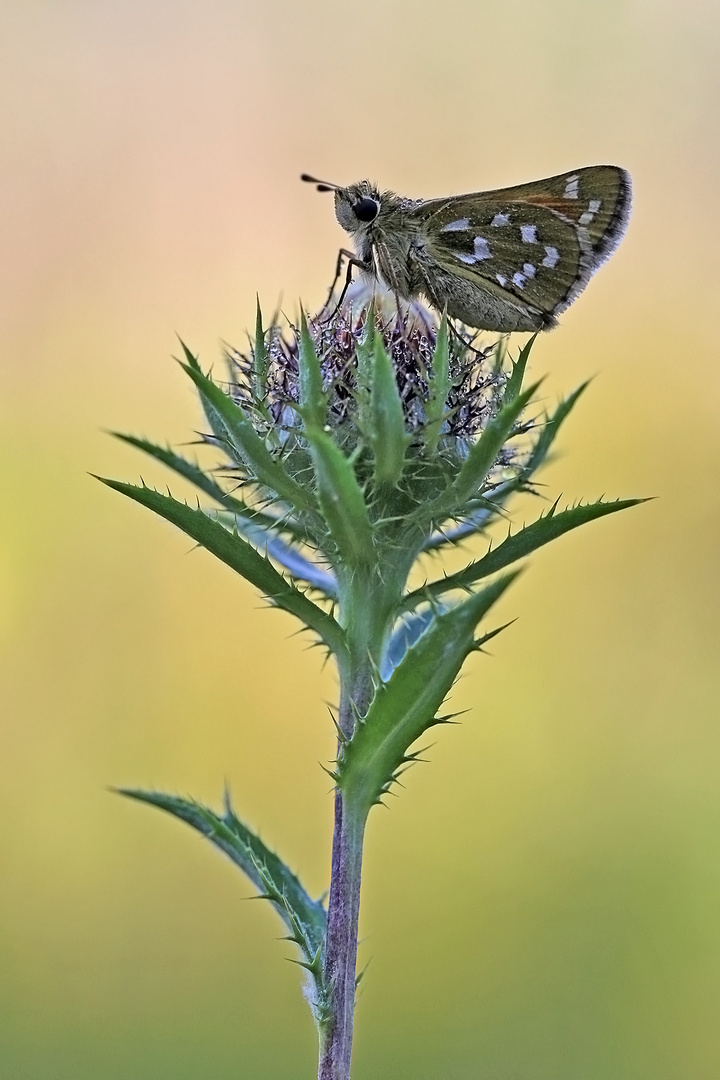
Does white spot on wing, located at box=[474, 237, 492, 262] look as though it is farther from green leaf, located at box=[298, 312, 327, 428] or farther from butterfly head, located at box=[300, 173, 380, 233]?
green leaf, located at box=[298, 312, 327, 428]

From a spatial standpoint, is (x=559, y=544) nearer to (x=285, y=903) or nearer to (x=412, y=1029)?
(x=412, y=1029)

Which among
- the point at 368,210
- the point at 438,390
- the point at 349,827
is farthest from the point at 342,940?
the point at 368,210

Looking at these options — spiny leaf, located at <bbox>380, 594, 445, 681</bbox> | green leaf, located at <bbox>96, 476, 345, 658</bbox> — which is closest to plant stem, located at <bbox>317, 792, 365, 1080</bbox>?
green leaf, located at <bbox>96, 476, 345, 658</bbox>

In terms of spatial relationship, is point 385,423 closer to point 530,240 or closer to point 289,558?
point 289,558

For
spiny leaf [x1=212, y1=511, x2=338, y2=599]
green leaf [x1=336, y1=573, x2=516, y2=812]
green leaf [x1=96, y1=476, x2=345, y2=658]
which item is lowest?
green leaf [x1=336, y1=573, x2=516, y2=812]

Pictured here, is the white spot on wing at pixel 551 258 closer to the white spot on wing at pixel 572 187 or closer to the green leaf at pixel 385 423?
the white spot on wing at pixel 572 187

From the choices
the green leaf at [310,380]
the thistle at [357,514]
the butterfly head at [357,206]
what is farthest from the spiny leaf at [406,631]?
the butterfly head at [357,206]

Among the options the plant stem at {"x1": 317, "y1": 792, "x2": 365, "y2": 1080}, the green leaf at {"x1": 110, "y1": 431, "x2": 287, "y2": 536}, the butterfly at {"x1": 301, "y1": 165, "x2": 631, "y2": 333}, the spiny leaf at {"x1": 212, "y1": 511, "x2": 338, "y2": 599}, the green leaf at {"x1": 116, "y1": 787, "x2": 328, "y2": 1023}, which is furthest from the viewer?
the butterfly at {"x1": 301, "y1": 165, "x2": 631, "y2": 333}

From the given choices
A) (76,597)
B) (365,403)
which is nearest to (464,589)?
(365,403)

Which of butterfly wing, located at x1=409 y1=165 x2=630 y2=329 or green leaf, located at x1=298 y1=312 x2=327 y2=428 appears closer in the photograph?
green leaf, located at x1=298 y1=312 x2=327 y2=428
